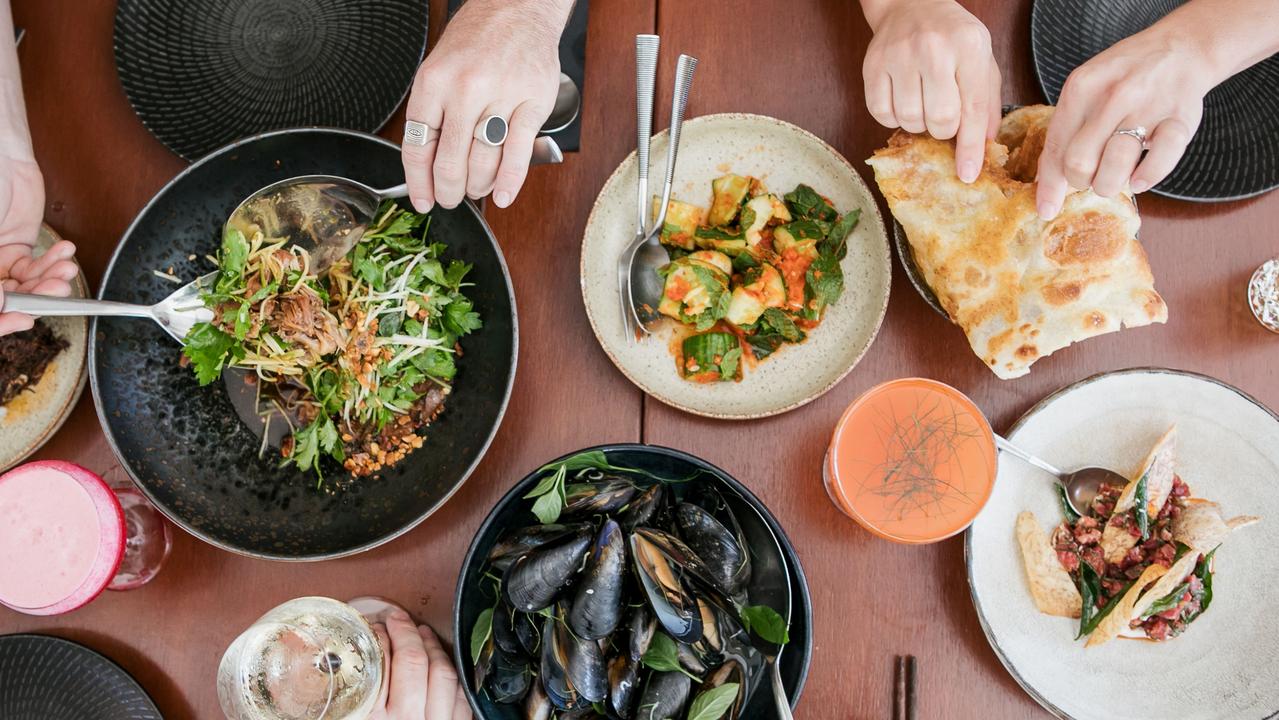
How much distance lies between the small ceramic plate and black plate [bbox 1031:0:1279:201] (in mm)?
2019

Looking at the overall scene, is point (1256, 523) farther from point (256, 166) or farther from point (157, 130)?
A: point (157, 130)

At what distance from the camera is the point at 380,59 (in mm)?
1540

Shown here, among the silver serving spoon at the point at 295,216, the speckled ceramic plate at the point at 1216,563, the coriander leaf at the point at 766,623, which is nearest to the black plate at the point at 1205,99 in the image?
the speckled ceramic plate at the point at 1216,563

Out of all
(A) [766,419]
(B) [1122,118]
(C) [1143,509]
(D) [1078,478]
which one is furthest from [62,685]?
(B) [1122,118]

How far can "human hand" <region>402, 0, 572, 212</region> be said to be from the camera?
1.32 meters

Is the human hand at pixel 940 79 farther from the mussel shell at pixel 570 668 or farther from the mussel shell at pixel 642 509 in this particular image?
the mussel shell at pixel 570 668

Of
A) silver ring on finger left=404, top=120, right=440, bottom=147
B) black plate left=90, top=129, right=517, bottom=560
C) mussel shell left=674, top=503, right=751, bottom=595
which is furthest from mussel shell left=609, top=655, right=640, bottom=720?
silver ring on finger left=404, top=120, right=440, bottom=147

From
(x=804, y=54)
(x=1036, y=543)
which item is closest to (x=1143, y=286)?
(x=1036, y=543)

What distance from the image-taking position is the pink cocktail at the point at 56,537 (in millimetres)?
1336

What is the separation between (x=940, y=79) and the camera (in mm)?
1331

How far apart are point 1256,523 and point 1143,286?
1.73ft

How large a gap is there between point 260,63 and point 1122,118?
5.51 ft

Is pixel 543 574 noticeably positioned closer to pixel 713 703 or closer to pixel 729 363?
pixel 713 703

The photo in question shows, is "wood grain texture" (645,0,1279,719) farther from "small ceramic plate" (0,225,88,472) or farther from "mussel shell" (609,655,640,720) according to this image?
"small ceramic plate" (0,225,88,472)
